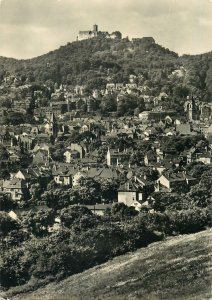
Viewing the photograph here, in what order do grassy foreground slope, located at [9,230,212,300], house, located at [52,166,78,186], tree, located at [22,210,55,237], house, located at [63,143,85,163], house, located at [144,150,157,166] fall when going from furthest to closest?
1. house, located at [63,143,85,163]
2. house, located at [144,150,157,166]
3. house, located at [52,166,78,186]
4. tree, located at [22,210,55,237]
5. grassy foreground slope, located at [9,230,212,300]

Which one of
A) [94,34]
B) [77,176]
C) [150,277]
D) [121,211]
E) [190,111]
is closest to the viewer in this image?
[150,277]

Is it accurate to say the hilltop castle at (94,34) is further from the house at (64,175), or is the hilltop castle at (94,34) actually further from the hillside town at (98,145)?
the house at (64,175)

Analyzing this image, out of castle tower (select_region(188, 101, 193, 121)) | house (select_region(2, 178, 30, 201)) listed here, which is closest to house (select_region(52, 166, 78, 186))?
house (select_region(2, 178, 30, 201))

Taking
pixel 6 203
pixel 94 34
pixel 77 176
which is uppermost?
pixel 94 34

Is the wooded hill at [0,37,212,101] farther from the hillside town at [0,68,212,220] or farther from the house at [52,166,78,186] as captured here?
the house at [52,166,78,186]

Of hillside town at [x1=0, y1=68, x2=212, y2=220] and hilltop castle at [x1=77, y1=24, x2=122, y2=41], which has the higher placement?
hilltop castle at [x1=77, y1=24, x2=122, y2=41]

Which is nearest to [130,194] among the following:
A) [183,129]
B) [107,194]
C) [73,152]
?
[107,194]

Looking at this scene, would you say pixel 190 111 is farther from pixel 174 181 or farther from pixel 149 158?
pixel 174 181

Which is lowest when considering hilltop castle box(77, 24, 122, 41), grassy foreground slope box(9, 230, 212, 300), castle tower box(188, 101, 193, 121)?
grassy foreground slope box(9, 230, 212, 300)

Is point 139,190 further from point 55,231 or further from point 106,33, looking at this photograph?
point 106,33

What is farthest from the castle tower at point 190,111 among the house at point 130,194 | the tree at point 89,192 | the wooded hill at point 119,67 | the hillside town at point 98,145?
the house at point 130,194
